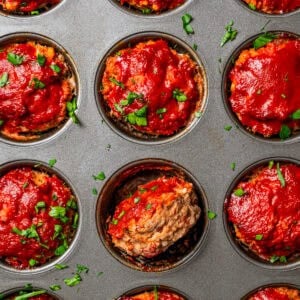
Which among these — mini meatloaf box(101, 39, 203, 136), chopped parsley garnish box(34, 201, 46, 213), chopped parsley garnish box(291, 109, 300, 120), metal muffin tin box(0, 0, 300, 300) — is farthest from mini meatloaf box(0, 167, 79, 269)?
chopped parsley garnish box(291, 109, 300, 120)

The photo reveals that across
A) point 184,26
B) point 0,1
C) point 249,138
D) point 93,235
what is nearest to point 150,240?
point 93,235

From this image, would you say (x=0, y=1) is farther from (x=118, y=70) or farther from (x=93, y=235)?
(x=93, y=235)

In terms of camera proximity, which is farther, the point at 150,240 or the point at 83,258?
the point at 83,258

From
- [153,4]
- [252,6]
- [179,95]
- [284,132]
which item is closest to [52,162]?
[179,95]

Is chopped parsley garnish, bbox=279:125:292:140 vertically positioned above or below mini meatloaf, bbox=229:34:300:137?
below

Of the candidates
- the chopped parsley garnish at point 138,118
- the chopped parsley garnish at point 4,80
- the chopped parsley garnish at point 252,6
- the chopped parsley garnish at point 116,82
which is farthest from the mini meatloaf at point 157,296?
the chopped parsley garnish at point 252,6

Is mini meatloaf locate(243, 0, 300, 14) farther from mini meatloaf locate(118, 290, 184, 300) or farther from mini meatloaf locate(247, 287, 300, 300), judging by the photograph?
mini meatloaf locate(118, 290, 184, 300)

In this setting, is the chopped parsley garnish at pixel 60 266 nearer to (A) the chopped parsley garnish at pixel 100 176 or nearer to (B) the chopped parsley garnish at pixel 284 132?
(A) the chopped parsley garnish at pixel 100 176
